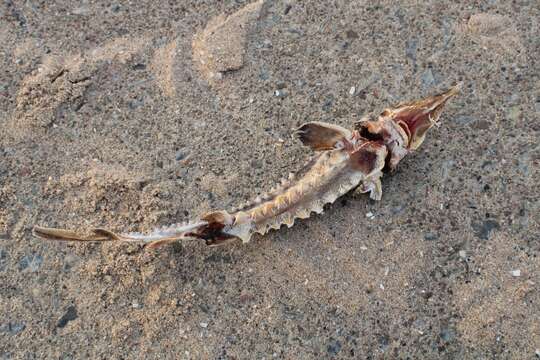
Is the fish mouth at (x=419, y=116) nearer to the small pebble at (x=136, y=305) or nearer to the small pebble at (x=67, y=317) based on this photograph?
the small pebble at (x=136, y=305)

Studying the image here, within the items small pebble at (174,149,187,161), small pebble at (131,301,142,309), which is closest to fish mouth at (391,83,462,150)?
small pebble at (174,149,187,161)

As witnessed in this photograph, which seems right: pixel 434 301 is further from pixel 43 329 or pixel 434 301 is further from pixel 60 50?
pixel 60 50

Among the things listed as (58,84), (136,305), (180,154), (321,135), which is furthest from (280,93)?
(136,305)

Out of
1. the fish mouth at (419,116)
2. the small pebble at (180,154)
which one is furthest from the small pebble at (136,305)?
the fish mouth at (419,116)

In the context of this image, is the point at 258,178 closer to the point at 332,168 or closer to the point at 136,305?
the point at 332,168

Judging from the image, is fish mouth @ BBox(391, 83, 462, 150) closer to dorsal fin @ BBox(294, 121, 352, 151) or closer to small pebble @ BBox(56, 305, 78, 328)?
dorsal fin @ BBox(294, 121, 352, 151)

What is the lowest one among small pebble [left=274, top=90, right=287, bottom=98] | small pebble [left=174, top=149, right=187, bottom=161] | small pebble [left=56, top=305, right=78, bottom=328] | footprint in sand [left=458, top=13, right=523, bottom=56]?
small pebble [left=56, top=305, right=78, bottom=328]
